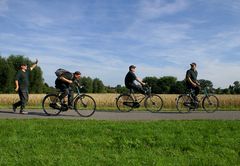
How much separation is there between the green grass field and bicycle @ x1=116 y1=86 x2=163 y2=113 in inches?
238

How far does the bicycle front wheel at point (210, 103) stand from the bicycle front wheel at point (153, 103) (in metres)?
1.87

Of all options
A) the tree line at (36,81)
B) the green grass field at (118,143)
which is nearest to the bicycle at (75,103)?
the green grass field at (118,143)

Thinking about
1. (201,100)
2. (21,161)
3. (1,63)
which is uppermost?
(1,63)

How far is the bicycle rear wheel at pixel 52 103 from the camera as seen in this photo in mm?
15609

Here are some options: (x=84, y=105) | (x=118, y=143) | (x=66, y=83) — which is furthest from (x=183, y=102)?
(x=118, y=143)

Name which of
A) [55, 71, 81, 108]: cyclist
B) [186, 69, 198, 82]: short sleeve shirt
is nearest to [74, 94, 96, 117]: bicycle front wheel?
[55, 71, 81, 108]: cyclist

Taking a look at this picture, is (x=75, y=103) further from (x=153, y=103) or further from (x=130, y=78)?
(x=153, y=103)

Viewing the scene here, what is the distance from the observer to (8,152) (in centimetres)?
868

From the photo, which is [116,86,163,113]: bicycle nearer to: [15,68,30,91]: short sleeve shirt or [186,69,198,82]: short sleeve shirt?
[186,69,198,82]: short sleeve shirt

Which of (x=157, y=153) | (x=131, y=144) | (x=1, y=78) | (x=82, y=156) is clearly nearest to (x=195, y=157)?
(x=157, y=153)

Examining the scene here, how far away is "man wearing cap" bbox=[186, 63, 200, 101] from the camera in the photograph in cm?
1833

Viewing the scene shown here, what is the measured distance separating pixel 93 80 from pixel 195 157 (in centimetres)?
11670

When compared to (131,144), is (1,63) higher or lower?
higher

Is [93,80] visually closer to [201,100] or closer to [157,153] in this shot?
[201,100]
